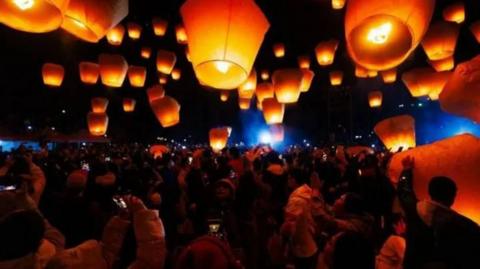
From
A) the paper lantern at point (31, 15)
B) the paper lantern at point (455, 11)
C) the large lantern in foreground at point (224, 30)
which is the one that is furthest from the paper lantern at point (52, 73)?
the paper lantern at point (455, 11)

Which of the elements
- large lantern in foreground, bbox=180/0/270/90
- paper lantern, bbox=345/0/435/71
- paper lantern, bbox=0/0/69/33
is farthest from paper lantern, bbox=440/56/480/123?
paper lantern, bbox=0/0/69/33

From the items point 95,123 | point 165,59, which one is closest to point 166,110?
point 165,59

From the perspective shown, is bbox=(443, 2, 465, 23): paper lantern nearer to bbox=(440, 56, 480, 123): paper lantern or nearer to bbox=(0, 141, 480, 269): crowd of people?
bbox=(0, 141, 480, 269): crowd of people

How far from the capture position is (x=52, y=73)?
9.71 m

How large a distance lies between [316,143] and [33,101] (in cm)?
2259

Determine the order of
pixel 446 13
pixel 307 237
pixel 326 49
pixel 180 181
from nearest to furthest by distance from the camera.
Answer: pixel 307 237
pixel 180 181
pixel 446 13
pixel 326 49

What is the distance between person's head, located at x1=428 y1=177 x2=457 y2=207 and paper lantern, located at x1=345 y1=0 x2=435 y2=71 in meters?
1.01

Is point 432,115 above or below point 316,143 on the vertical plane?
above

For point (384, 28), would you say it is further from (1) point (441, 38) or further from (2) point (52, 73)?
(2) point (52, 73)

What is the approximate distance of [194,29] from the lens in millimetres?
2889

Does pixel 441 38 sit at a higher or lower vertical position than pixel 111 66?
higher

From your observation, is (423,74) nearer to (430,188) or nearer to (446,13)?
(446,13)

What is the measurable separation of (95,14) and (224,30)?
4.13 ft

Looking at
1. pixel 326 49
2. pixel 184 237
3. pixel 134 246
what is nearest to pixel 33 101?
pixel 326 49
